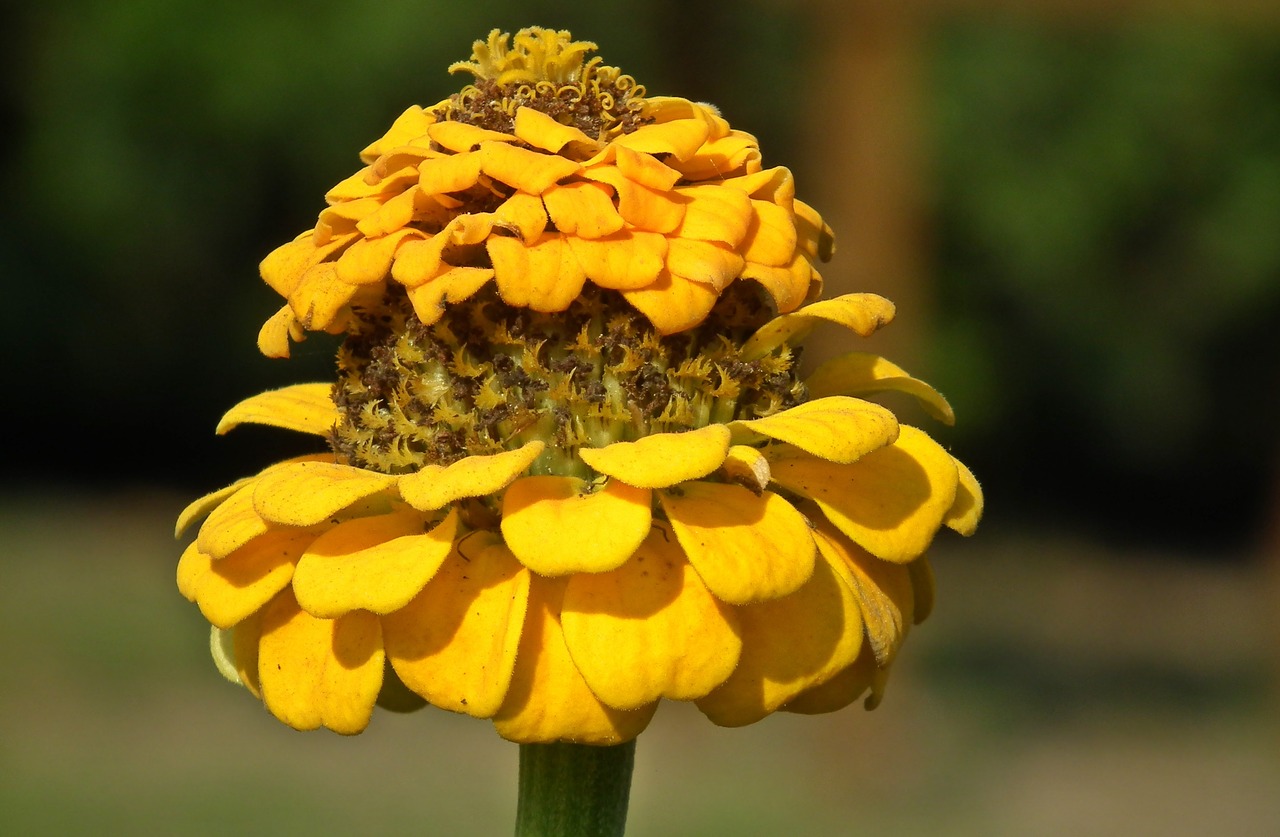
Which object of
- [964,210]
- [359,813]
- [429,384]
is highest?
[429,384]

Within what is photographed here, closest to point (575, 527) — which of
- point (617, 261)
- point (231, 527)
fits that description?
point (617, 261)

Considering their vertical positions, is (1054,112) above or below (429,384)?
below

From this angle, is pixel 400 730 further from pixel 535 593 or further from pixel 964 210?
pixel 535 593

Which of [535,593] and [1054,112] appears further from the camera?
[1054,112]

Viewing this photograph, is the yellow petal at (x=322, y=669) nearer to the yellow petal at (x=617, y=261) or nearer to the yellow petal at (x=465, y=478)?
the yellow petal at (x=465, y=478)

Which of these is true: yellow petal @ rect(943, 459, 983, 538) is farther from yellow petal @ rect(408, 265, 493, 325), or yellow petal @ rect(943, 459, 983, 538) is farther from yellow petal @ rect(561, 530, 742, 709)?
yellow petal @ rect(408, 265, 493, 325)

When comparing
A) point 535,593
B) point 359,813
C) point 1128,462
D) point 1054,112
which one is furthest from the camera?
point 1128,462

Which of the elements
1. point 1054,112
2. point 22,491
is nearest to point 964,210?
point 1054,112

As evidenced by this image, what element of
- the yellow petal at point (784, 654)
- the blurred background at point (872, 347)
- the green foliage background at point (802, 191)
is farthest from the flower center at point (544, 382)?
the green foliage background at point (802, 191)
